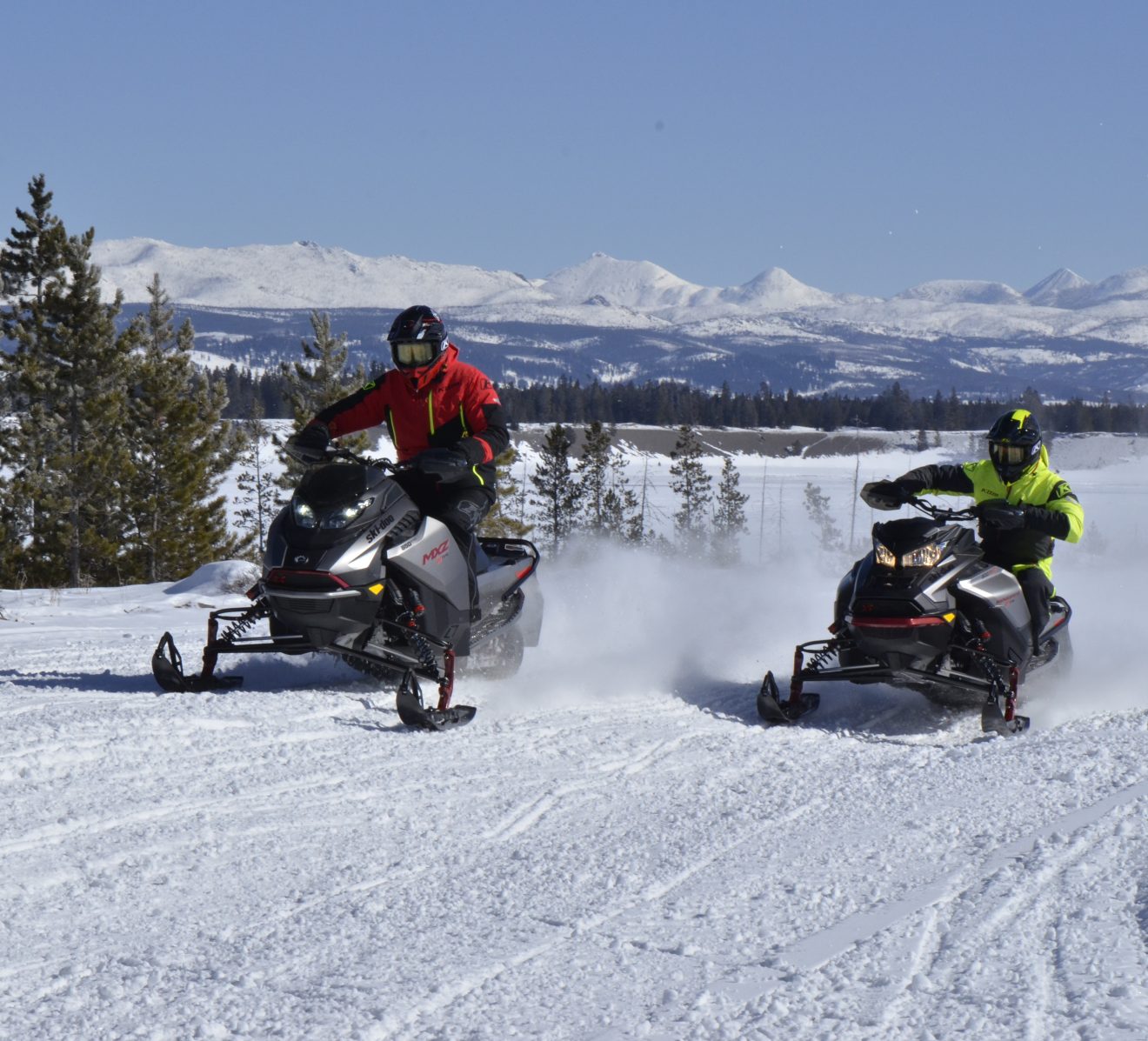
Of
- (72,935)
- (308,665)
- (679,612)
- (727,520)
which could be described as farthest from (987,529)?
(727,520)

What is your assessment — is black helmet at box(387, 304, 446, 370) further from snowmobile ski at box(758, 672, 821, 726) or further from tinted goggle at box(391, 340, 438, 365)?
snowmobile ski at box(758, 672, 821, 726)

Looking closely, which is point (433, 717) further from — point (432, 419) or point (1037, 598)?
point (1037, 598)

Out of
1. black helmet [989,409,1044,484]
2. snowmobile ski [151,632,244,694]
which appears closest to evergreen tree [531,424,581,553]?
black helmet [989,409,1044,484]

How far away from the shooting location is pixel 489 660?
783cm

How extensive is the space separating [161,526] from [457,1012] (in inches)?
1515

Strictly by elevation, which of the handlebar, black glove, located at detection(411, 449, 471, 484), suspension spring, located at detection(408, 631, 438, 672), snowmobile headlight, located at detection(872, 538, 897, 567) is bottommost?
suspension spring, located at detection(408, 631, 438, 672)

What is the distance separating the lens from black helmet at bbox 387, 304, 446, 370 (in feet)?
23.1

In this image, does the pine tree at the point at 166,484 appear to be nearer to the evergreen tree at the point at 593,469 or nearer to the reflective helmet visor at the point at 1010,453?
the evergreen tree at the point at 593,469

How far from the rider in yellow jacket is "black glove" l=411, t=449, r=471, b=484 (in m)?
2.55

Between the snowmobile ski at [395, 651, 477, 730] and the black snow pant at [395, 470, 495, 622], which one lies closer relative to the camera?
the snowmobile ski at [395, 651, 477, 730]

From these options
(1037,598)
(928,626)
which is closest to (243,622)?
(928,626)

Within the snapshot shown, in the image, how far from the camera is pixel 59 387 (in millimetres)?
35344

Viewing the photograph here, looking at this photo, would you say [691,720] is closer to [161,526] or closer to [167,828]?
[167,828]

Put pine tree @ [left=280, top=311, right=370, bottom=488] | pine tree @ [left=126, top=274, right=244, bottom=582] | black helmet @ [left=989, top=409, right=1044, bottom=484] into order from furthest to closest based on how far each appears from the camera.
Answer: pine tree @ [left=280, top=311, right=370, bottom=488]
pine tree @ [left=126, top=274, right=244, bottom=582]
black helmet @ [left=989, top=409, right=1044, bottom=484]
